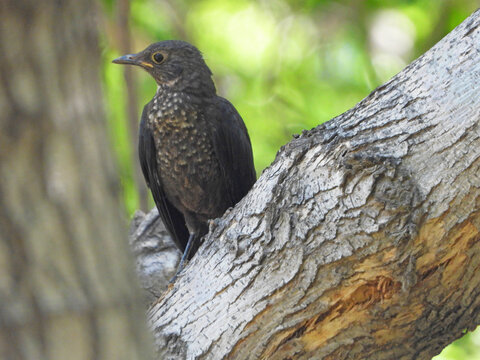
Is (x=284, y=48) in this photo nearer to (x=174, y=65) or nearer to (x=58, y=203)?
(x=174, y=65)

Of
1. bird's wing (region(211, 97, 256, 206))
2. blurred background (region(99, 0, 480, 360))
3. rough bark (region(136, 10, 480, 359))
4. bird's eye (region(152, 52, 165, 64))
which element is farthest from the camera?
blurred background (region(99, 0, 480, 360))

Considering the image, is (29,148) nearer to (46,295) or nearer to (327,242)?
(46,295)

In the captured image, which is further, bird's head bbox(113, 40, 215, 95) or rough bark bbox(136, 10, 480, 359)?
bird's head bbox(113, 40, 215, 95)

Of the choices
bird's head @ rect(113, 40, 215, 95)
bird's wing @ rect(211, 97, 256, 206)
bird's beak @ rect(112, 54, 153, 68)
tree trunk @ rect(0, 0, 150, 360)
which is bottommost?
tree trunk @ rect(0, 0, 150, 360)

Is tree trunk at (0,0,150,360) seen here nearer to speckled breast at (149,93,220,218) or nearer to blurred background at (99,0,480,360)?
speckled breast at (149,93,220,218)

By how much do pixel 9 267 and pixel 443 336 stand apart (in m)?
1.94

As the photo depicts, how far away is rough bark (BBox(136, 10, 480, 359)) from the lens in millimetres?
2311

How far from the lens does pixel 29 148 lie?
1.05 meters

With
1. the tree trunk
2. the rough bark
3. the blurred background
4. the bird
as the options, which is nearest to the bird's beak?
the bird

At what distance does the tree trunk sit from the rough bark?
53.6 inches

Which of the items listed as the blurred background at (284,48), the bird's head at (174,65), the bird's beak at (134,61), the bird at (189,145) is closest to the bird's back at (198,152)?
the bird at (189,145)

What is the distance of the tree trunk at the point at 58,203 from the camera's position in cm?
104

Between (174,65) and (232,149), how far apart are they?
75cm

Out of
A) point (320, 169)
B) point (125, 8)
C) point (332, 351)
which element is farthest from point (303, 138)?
point (125, 8)
